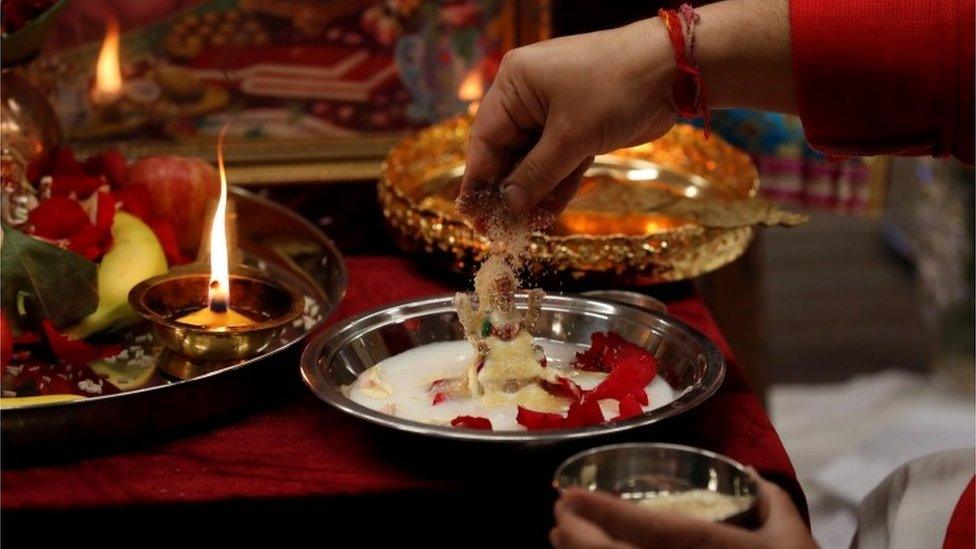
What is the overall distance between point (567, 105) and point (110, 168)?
0.64m

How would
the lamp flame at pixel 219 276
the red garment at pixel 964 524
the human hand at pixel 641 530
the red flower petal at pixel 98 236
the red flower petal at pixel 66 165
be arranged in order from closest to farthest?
the human hand at pixel 641 530 < the red garment at pixel 964 524 < the lamp flame at pixel 219 276 < the red flower petal at pixel 98 236 < the red flower petal at pixel 66 165

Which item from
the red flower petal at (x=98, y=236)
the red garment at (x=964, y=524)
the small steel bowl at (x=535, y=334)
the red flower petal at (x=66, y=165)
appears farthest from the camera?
the red flower petal at (x=66, y=165)

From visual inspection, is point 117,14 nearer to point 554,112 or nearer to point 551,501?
point 554,112

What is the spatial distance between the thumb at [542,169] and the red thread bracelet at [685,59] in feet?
0.31

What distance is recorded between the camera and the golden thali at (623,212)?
131 centimetres

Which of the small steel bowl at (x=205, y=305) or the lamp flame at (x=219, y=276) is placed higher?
the lamp flame at (x=219, y=276)

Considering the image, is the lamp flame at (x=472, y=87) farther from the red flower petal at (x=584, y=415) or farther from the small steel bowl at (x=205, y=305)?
the red flower petal at (x=584, y=415)

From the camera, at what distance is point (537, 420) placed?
932 mm

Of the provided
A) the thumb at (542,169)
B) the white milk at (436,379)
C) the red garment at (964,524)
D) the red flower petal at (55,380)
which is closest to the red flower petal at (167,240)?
the red flower petal at (55,380)

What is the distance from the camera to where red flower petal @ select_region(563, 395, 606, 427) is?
94 cm

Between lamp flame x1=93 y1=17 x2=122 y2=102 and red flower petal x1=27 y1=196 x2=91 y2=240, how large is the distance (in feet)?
1.11

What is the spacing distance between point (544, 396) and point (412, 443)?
136 millimetres

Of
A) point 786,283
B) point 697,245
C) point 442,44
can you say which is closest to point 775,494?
point 697,245

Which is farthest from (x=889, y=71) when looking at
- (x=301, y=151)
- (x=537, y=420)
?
(x=301, y=151)
